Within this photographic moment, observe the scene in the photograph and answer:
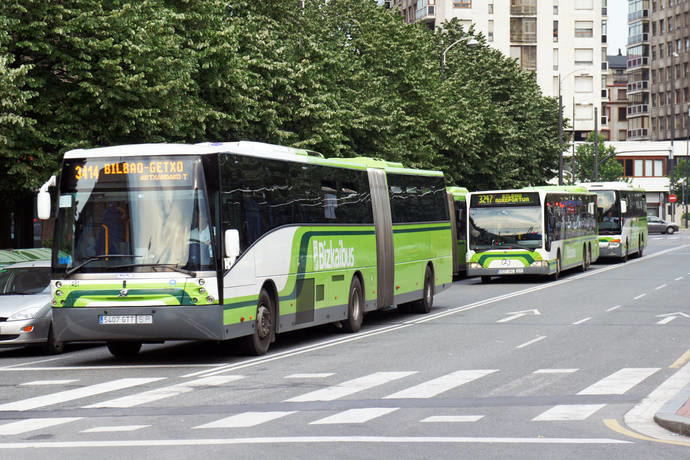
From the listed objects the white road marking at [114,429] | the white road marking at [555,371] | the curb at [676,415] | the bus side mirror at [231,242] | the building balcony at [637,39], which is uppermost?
the building balcony at [637,39]

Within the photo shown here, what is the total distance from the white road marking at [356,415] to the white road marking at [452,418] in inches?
19.5

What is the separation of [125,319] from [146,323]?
0.29m

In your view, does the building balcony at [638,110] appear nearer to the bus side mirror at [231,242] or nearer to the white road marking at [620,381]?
the bus side mirror at [231,242]

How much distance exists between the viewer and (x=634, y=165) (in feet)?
421

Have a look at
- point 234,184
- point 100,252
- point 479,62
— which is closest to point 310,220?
point 234,184

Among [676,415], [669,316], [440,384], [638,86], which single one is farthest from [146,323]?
[638,86]

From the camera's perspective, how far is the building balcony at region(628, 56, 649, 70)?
15500 centimetres

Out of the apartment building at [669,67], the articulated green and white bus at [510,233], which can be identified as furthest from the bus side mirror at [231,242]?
the apartment building at [669,67]

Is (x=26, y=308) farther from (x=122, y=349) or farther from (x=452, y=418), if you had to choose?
(x=452, y=418)

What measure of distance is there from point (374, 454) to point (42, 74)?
21576 mm

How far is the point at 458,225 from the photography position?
3725 cm

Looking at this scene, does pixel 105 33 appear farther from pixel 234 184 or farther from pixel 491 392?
pixel 491 392

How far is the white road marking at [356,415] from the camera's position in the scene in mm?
Answer: 10742

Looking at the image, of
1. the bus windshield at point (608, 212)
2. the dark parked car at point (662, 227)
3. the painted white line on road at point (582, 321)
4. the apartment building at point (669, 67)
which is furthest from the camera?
the apartment building at point (669, 67)
